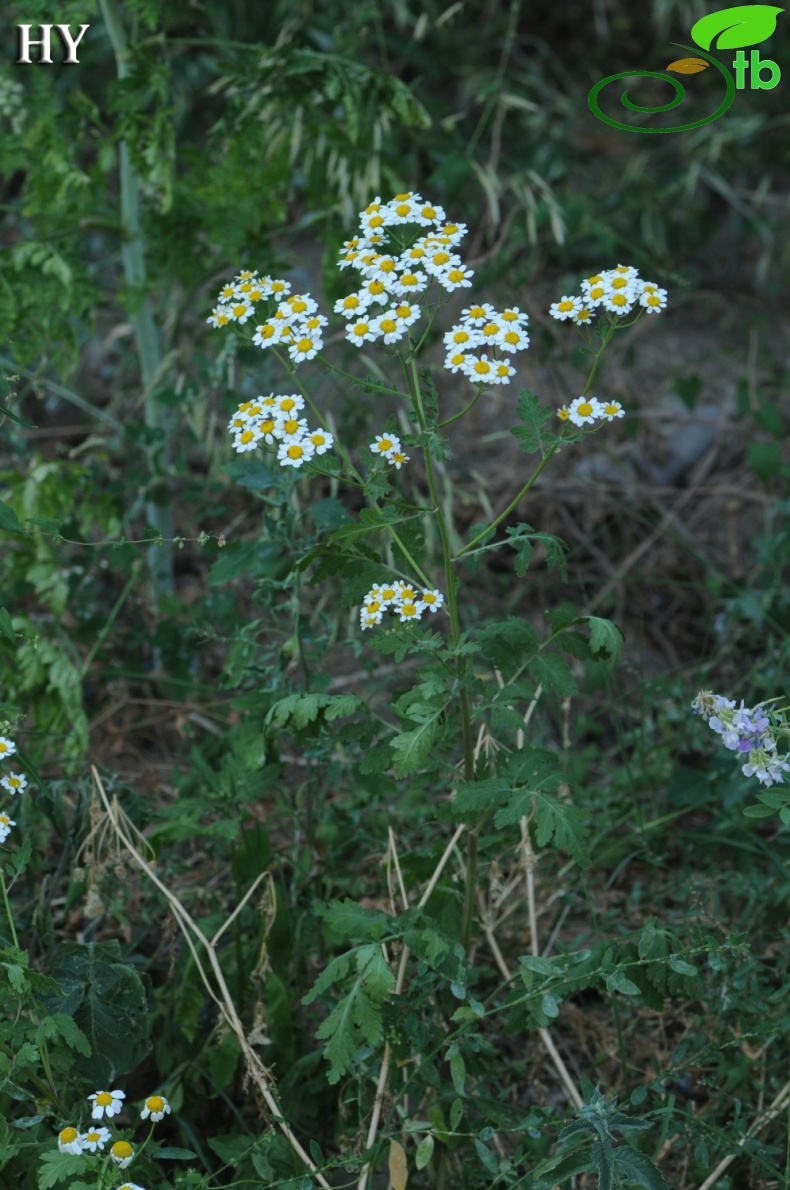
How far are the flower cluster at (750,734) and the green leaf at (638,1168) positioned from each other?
449 millimetres

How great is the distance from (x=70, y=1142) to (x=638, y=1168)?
0.64 m

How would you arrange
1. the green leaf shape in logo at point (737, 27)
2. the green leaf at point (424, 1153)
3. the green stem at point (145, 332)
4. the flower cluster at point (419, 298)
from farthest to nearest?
the green leaf shape in logo at point (737, 27)
the green stem at point (145, 332)
the green leaf at point (424, 1153)
the flower cluster at point (419, 298)

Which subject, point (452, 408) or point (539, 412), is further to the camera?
point (452, 408)

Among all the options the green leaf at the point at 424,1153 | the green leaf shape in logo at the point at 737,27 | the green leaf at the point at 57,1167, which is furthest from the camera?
the green leaf shape in logo at the point at 737,27

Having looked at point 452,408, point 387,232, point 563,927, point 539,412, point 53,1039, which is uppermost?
point 387,232

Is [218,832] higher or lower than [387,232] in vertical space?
lower

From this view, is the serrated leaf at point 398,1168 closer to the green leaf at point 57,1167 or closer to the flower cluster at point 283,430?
the green leaf at point 57,1167

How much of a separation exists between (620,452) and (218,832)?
2.07 metres

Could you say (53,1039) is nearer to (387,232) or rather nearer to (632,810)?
(387,232)

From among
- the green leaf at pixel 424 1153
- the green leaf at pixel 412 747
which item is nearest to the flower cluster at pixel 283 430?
the green leaf at pixel 412 747

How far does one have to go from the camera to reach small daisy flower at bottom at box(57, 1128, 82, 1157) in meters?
1.41

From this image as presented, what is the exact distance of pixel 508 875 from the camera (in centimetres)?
231

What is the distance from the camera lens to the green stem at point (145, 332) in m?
2.51

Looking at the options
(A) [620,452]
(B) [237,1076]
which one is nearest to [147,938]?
(B) [237,1076]
